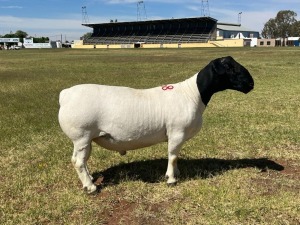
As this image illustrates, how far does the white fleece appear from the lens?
514 cm

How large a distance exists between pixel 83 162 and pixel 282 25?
147535 mm

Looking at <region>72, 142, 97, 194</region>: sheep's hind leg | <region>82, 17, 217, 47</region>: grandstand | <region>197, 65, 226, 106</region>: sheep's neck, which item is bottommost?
<region>72, 142, 97, 194</region>: sheep's hind leg

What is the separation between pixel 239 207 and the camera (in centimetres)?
490

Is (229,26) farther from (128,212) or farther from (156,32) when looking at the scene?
(128,212)

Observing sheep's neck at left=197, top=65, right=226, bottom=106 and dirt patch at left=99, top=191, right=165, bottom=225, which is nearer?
dirt patch at left=99, top=191, right=165, bottom=225

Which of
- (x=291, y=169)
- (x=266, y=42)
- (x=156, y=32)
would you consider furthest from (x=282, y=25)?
(x=291, y=169)

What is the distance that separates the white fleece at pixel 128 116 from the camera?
514 cm

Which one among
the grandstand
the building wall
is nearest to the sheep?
the grandstand

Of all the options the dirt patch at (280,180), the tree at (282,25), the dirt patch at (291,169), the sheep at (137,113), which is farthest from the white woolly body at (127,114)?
the tree at (282,25)

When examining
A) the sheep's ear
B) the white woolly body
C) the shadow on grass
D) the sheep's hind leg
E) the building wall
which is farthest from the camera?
the building wall

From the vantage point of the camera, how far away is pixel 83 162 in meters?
5.34

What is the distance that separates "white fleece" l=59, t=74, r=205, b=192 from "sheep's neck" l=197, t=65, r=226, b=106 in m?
0.09

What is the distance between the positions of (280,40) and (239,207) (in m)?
143

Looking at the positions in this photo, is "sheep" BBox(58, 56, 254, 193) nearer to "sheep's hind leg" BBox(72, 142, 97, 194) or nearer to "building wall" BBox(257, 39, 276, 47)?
"sheep's hind leg" BBox(72, 142, 97, 194)
